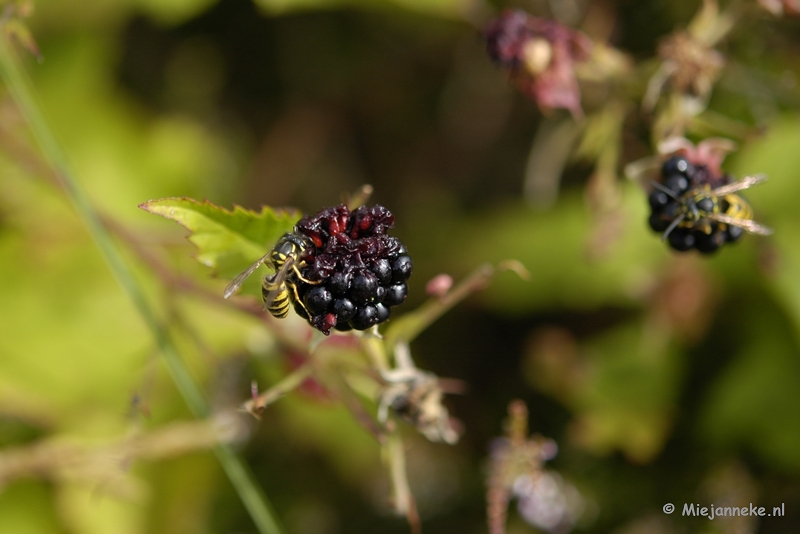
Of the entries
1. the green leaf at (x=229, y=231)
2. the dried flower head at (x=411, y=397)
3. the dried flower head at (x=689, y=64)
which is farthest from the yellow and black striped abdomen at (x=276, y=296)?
the dried flower head at (x=689, y=64)

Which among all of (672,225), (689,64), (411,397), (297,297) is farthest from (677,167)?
(297,297)

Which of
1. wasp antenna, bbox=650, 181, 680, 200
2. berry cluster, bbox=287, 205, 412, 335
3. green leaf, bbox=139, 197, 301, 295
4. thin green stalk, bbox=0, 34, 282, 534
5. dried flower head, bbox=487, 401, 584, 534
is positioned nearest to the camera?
berry cluster, bbox=287, 205, 412, 335

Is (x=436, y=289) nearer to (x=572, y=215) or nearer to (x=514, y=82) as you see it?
(x=514, y=82)

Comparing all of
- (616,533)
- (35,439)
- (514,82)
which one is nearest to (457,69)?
(514,82)

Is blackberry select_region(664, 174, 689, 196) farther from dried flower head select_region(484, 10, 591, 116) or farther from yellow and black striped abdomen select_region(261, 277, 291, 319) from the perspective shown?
yellow and black striped abdomen select_region(261, 277, 291, 319)

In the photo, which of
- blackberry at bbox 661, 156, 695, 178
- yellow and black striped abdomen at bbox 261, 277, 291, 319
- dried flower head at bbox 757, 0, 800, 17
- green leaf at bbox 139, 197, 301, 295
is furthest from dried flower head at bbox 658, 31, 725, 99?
yellow and black striped abdomen at bbox 261, 277, 291, 319

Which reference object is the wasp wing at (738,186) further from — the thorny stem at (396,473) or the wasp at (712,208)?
the thorny stem at (396,473)

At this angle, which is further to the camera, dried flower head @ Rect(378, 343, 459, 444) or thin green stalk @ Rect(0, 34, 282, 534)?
thin green stalk @ Rect(0, 34, 282, 534)
